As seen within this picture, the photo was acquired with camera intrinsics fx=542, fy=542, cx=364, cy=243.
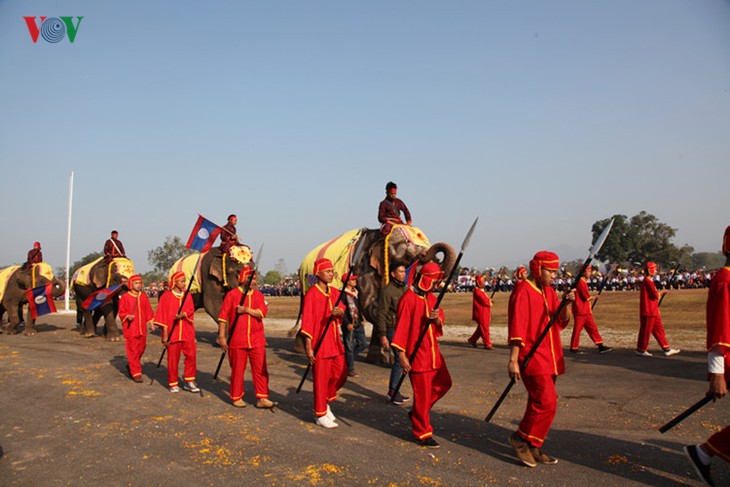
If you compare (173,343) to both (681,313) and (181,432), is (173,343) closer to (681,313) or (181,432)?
(181,432)

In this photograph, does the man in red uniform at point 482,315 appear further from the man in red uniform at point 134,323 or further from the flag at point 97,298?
the flag at point 97,298

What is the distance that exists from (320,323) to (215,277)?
8216 millimetres

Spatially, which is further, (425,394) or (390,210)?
(390,210)

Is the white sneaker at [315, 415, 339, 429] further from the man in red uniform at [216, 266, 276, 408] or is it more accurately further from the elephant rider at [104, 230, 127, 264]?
the elephant rider at [104, 230, 127, 264]

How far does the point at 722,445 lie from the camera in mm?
4258

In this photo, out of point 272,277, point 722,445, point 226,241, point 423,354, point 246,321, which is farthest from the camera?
point 272,277

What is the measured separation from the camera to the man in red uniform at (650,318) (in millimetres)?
10672

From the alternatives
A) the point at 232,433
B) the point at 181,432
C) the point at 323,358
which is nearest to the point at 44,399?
the point at 181,432

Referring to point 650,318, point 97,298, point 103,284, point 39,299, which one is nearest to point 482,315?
point 650,318

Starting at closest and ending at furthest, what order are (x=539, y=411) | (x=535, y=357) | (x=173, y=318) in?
(x=539, y=411)
(x=535, y=357)
(x=173, y=318)

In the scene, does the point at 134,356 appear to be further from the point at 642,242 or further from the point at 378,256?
the point at 642,242

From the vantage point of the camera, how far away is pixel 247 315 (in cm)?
759

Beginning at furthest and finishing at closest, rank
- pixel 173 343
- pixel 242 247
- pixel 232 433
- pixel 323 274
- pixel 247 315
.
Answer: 1. pixel 242 247
2. pixel 173 343
3. pixel 247 315
4. pixel 323 274
5. pixel 232 433

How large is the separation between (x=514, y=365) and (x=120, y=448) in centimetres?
420
